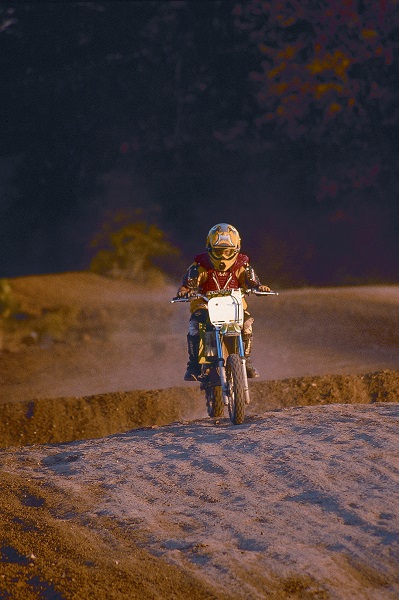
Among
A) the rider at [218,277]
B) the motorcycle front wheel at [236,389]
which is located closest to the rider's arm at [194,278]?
the rider at [218,277]

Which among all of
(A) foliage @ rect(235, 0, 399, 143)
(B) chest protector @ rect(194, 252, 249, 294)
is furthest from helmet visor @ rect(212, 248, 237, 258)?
(A) foliage @ rect(235, 0, 399, 143)

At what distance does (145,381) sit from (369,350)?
3.03m

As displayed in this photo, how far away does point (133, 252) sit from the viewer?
2069 cm

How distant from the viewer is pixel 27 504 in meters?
5.62

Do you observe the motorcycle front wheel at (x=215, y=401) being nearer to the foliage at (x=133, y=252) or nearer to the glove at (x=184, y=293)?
the glove at (x=184, y=293)

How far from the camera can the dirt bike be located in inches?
296

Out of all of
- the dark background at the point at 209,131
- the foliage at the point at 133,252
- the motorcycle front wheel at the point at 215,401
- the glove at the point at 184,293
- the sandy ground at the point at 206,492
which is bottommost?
the sandy ground at the point at 206,492

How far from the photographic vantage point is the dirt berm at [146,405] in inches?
384

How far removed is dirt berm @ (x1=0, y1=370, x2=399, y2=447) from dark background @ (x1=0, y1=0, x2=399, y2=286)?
983cm

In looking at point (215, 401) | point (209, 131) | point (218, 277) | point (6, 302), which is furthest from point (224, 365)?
point (209, 131)

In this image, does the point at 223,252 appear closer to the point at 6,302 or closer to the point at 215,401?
the point at 215,401

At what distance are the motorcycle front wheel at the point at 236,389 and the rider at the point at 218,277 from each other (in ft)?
1.34

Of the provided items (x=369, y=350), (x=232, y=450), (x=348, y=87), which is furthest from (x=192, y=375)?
(x=348, y=87)

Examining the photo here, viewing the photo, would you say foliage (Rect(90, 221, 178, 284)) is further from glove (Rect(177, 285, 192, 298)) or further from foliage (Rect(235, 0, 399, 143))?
glove (Rect(177, 285, 192, 298))
